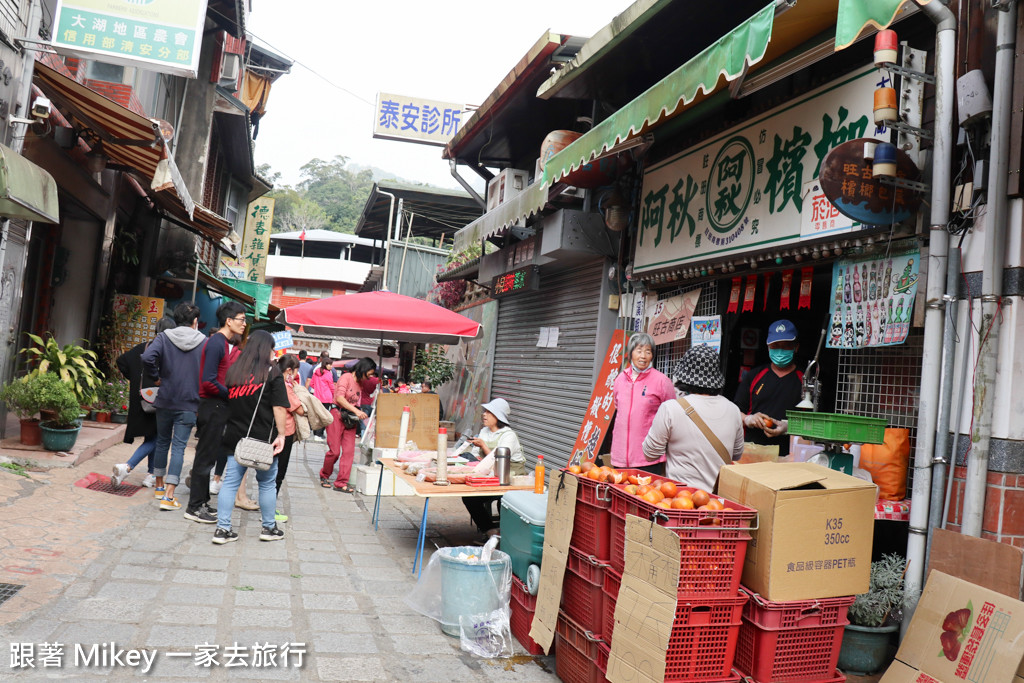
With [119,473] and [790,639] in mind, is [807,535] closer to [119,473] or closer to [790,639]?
[790,639]

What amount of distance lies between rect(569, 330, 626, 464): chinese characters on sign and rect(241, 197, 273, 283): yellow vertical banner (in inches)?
822

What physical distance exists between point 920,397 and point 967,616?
1325mm

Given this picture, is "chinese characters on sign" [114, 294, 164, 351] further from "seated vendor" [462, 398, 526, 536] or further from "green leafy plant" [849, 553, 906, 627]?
"green leafy plant" [849, 553, 906, 627]

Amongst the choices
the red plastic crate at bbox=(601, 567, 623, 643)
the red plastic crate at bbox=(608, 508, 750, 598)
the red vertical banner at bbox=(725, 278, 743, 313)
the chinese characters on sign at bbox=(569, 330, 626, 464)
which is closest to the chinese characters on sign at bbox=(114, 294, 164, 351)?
the chinese characters on sign at bbox=(569, 330, 626, 464)

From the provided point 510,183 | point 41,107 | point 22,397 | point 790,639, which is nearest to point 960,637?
point 790,639

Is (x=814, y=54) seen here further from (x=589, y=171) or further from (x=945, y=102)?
(x=589, y=171)

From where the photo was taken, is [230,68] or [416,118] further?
[416,118]

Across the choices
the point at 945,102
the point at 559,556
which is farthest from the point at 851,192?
the point at 559,556

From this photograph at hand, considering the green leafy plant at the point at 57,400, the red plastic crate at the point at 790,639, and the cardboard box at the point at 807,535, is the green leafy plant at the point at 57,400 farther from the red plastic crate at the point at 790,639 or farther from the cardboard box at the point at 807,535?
the red plastic crate at the point at 790,639

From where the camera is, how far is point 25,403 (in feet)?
26.8

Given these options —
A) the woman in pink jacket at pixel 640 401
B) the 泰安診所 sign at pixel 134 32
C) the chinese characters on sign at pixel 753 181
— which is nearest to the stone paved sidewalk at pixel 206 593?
the woman in pink jacket at pixel 640 401

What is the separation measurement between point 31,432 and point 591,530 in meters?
7.50

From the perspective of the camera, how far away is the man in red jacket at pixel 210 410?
6.99 metres

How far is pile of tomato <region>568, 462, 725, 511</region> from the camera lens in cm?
363
